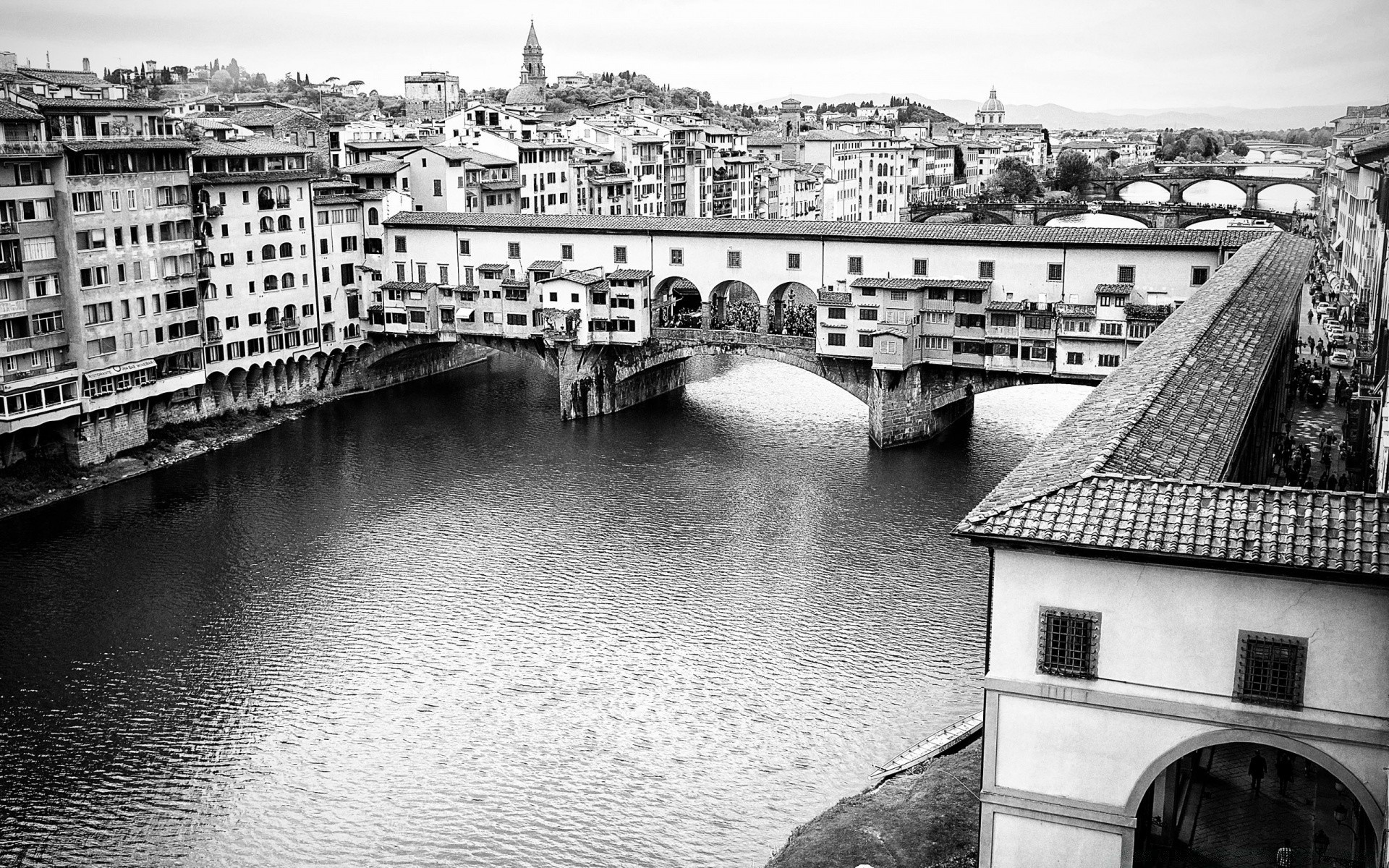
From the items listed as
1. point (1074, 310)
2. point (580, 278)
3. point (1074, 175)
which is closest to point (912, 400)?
point (1074, 310)

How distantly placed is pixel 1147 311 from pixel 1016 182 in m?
90.8

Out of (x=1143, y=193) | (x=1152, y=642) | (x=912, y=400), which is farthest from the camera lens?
(x=1143, y=193)

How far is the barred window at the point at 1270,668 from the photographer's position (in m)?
15.0

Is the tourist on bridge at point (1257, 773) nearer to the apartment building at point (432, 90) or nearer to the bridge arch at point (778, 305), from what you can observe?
the bridge arch at point (778, 305)

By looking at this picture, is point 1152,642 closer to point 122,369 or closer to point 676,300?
point 122,369

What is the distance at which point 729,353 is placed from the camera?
176ft

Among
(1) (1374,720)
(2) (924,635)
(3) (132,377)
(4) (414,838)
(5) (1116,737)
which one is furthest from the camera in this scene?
(3) (132,377)

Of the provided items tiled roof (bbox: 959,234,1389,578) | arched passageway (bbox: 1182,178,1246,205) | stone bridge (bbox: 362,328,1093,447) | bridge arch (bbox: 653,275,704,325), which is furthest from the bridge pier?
arched passageway (bbox: 1182,178,1246,205)

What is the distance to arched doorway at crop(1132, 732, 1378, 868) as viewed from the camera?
18547 mm

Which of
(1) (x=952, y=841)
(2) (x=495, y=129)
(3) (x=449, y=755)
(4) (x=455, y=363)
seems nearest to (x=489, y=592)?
(3) (x=449, y=755)

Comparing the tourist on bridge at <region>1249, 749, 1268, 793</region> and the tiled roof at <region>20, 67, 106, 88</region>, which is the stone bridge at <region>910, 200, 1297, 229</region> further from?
the tourist on bridge at <region>1249, 749, 1268, 793</region>

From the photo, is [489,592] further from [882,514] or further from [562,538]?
[882,514]

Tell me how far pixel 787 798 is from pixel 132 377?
31.9 meters

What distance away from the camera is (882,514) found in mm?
39938
